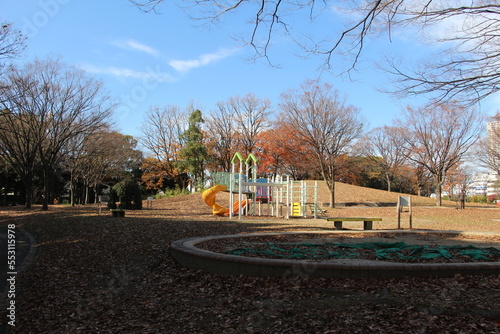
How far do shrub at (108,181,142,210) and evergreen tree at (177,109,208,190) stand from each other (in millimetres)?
16974

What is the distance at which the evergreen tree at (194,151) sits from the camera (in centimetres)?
3859

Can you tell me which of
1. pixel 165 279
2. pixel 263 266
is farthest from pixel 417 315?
pixel 165 279

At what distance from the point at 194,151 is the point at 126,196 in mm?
17947

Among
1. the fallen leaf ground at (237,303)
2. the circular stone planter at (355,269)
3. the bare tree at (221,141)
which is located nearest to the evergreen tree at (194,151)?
the bare tree at (221,141)

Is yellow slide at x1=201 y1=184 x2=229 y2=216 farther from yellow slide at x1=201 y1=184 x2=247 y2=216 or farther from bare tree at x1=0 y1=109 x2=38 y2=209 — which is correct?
bare tree at x1=0 y1=109 x2=38 y2=209

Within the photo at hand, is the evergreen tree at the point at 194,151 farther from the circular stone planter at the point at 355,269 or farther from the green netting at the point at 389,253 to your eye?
the circular stone planter at the point at 355,269

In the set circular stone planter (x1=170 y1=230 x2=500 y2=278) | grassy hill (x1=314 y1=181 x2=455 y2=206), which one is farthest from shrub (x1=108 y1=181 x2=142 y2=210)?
circular stone planter (x1=170 y1=230 x2=500 y2=278)

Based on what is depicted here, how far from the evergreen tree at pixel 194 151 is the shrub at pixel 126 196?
668 inches

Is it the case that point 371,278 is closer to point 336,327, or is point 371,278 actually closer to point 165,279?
point 336,327

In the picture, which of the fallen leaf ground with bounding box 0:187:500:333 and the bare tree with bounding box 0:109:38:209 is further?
the bare tree with bounding box 0:109:38:209

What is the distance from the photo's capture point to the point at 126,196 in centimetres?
2098

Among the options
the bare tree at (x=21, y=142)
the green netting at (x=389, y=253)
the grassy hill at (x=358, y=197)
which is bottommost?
the green netting at (x=389, y=253)

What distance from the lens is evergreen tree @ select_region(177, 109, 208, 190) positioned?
3859 centimetres

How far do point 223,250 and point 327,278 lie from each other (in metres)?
2.49
